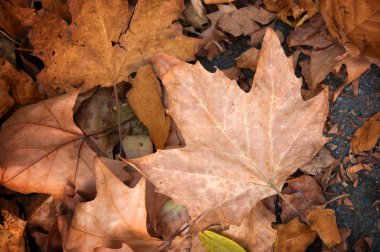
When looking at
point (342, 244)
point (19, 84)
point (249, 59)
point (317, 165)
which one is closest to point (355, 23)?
point (249, 59)

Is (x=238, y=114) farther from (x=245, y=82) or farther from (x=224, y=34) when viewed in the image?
(x=224, y=34)

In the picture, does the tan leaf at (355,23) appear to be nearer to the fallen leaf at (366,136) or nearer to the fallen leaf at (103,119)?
the fallen leaf at (366,136)

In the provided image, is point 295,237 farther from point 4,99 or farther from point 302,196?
point 4,99

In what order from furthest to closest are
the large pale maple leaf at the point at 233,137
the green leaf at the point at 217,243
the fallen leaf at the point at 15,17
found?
the fallen leaf at the point at 15,17, the green leaf at the point at 217,243, the large pale maple leaf at the point at 233,137

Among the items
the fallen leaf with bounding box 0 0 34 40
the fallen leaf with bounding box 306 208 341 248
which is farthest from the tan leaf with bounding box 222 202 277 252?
the fallen leaf with bounding box 0 0 34 40

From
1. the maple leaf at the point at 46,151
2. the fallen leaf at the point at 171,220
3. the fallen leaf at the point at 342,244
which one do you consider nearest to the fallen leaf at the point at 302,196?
the fallen leaf at the point at 342,244

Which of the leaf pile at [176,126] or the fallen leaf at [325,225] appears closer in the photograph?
the leaf pile at [176,126]
